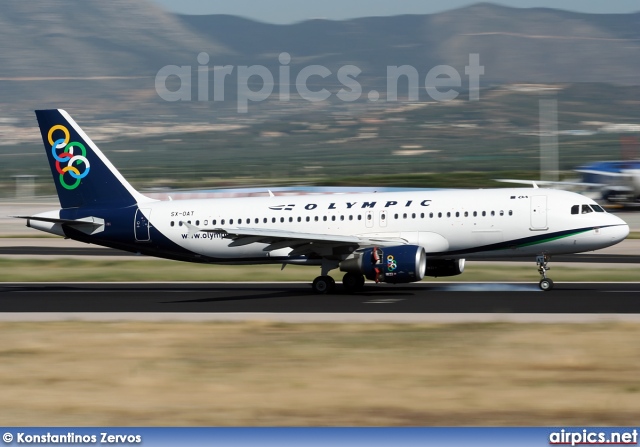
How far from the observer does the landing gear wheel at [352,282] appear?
35.2 meters

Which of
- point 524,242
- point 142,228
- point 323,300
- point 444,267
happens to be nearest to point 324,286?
point 323,300

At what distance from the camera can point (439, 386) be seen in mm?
18000

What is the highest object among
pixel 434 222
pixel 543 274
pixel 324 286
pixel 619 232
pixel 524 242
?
pixel 434 222

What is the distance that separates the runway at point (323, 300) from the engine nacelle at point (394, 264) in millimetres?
773

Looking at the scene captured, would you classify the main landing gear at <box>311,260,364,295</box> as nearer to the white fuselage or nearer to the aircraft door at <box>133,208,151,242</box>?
the white fuselage

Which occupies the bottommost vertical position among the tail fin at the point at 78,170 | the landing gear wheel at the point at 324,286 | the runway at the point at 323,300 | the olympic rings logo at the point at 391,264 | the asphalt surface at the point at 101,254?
the runway at the point at 323,300

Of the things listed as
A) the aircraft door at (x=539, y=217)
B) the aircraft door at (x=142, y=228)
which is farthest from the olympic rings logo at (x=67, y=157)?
the aircraft door at (x=539, y=217)

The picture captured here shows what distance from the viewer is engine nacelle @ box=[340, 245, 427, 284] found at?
104 ft

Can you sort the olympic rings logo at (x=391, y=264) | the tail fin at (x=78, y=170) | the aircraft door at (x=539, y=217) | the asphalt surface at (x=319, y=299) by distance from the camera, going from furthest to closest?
1. the tail fin at (x=78, y=170)
2. the aircraft door at (x=539, y=217)
3. the olympic rings logo at (x=391, y=264)
4. the asphalt surface at (x=319, y=299)

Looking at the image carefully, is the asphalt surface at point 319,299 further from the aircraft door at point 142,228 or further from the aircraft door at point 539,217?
the aircraft door at point 539,217

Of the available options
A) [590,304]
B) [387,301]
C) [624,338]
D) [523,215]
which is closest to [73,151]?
[387,301]

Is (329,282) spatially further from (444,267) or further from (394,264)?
(444,267)

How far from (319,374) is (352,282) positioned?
635 inches

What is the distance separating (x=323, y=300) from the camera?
32.5 metres
